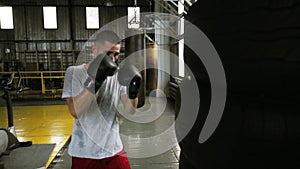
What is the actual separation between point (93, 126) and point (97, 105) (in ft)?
0.50

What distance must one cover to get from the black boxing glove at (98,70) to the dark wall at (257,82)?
1.03 metres

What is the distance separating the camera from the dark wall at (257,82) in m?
0.33

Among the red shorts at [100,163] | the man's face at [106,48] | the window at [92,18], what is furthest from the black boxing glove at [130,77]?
the window at [92,18]

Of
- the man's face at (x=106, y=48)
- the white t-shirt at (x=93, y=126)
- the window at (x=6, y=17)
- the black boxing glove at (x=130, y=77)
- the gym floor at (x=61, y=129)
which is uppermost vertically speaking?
the window at (x=6, y=17)

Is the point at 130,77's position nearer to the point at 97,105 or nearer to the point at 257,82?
the point at 97,105

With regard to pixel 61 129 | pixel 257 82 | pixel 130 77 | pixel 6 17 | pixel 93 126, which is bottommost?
pixel 61 129

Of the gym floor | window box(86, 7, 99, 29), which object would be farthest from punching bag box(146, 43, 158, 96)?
window box(86, 7, 99, 29)

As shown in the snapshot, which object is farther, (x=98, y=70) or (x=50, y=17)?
(x=50, y=17)

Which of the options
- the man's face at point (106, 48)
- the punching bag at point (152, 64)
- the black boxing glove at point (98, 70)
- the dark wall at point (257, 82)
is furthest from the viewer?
the punching bag at point (152, 64)

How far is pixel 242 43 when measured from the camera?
0.42 m

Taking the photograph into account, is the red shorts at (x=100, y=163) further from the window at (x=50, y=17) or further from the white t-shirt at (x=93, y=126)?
the window at (x=50, y=17)

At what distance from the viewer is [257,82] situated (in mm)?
396

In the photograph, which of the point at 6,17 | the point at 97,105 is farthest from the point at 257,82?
the point at 6,17

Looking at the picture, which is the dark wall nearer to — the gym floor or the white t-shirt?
the white t-shirt
